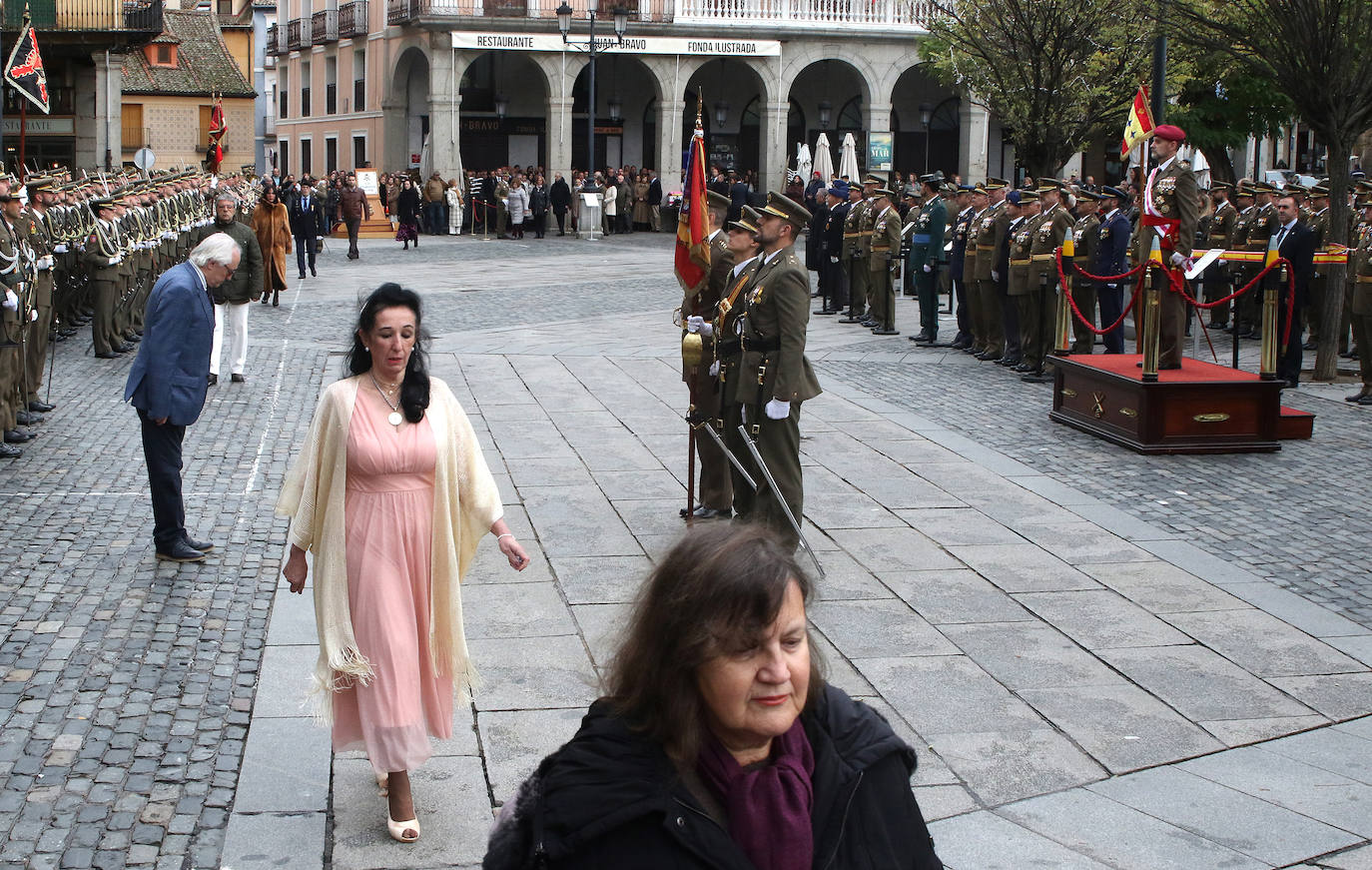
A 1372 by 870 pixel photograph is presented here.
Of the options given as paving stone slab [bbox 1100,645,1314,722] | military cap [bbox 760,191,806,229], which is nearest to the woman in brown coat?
military cap [bbox 760,191,806,229]

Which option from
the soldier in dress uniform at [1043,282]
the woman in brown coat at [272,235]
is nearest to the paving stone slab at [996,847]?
the soldier in dress uniform at [1043,282]

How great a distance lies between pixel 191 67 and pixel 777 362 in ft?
183

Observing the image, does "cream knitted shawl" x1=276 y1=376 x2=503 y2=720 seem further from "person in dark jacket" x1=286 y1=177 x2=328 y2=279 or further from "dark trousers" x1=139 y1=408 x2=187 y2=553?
"person in dark jacket" x1=286 y1=177 x2=328 y2=279

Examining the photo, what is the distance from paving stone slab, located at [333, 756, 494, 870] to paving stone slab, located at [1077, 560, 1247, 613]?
377 cm

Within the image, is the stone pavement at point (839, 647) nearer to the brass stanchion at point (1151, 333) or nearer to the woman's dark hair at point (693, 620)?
the brass stanchion at point (1151, 333)

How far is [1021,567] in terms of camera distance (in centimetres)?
849

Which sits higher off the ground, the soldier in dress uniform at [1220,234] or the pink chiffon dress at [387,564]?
the soldier in dress uniform at [1220,234]

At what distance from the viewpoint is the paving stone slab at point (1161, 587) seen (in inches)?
308

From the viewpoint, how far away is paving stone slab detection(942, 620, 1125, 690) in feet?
21.9

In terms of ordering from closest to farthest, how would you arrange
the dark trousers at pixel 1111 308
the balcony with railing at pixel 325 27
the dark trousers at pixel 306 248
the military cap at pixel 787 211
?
the military cap at pixel 787 211, the dark trousers at pixel 1111 308, the dark trousers at pixel 306 248, the balcony with railing at pixel 325 27

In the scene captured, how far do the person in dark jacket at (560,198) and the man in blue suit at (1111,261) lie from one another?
25.6 meters

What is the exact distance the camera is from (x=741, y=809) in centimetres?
245

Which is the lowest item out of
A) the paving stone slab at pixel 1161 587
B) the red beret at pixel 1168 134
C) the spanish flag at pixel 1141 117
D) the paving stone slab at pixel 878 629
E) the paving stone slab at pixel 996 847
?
the paving stone slab at pixel 996 847

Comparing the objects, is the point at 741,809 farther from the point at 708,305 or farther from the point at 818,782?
the point at 708,305
